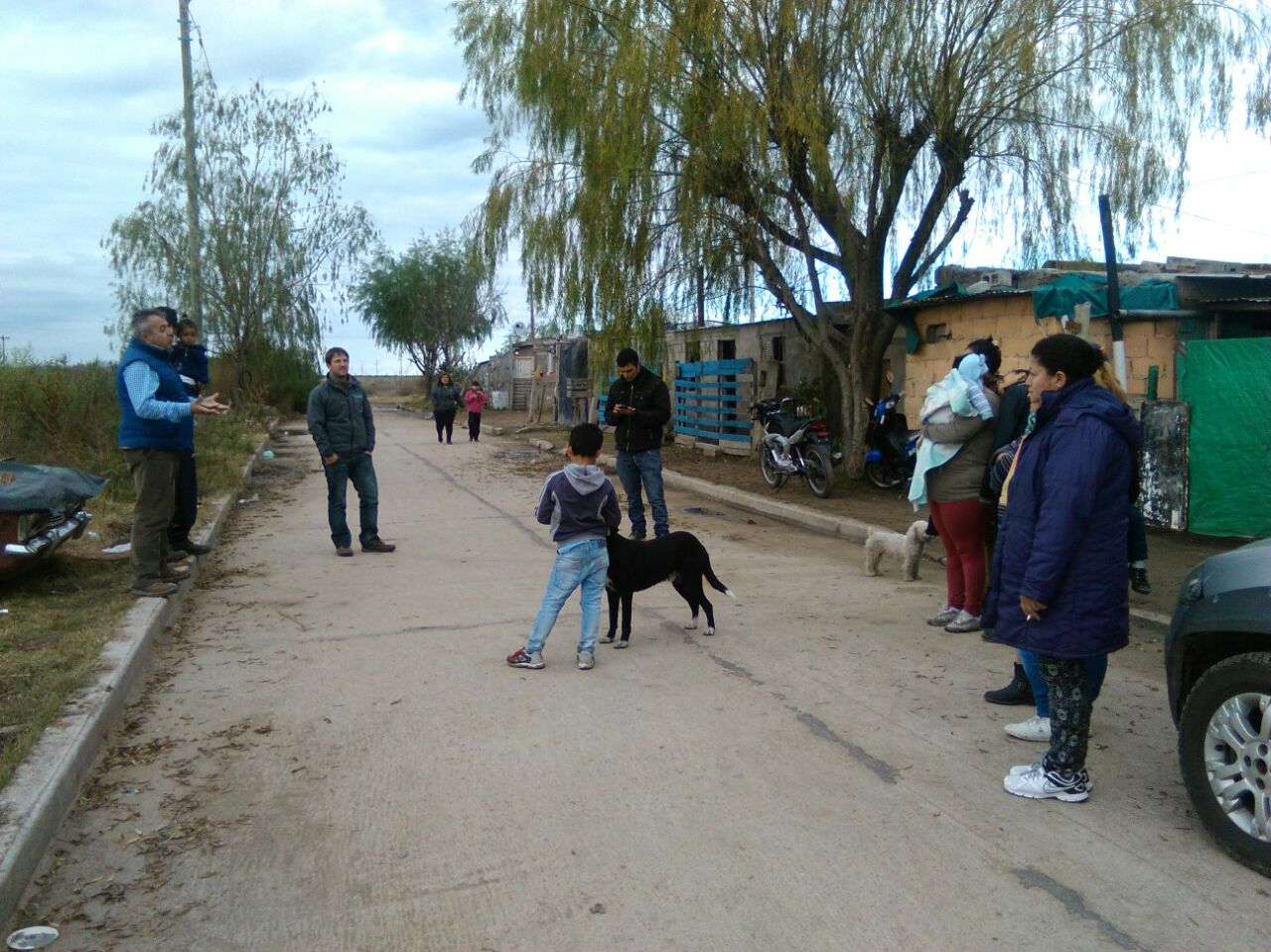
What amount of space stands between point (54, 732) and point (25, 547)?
3169mm

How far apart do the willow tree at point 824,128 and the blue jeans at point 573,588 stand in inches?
314

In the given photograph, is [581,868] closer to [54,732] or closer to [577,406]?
[54,732]

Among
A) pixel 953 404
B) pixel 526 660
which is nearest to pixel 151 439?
pixel 526 660

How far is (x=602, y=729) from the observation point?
5.05 metres

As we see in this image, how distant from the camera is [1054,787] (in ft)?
13.8

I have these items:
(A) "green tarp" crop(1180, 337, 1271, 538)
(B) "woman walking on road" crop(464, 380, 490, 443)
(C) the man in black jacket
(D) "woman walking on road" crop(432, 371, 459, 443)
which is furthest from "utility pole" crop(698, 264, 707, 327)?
(B) "woman walking on road" crop(464, 380, 490, 443)

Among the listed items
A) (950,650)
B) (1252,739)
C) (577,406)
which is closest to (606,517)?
(950,650)

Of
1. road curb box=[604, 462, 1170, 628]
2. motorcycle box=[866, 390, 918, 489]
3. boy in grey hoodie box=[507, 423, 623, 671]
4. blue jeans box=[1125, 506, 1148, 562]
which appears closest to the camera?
blue jeans box=[1125, 506, 1148, 562]

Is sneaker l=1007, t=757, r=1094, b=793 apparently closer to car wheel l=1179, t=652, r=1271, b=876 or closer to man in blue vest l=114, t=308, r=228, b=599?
car wheel l=1179, t=652, r=1271, b=876

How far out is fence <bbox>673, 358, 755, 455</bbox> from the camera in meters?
19.0

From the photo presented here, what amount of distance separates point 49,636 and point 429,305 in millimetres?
50567

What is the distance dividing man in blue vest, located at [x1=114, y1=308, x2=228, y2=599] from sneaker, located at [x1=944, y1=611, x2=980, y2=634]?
4986mm

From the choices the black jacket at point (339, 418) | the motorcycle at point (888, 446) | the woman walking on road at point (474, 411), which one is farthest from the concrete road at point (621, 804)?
the woman walking on road at point (474, 411)

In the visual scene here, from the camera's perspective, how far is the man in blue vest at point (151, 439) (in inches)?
285
